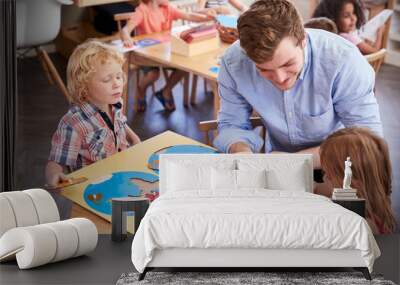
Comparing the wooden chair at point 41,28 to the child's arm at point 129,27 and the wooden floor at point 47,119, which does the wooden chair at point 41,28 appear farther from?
the child's arm at point 129,27

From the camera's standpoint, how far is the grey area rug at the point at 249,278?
207 inches

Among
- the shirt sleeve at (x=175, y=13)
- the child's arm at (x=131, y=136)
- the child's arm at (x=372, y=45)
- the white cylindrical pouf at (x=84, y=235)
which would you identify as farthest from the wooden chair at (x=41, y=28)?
the child's arm at (x=372, y=45)

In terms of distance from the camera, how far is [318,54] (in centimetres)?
644

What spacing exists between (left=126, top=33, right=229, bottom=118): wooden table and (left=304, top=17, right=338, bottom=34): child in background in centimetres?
73

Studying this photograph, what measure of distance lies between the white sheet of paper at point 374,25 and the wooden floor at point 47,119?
0.80 meters

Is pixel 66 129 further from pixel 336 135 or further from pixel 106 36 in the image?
pixel 336 135

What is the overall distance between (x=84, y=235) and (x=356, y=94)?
92.7 inches

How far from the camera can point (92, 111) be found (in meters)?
6.74

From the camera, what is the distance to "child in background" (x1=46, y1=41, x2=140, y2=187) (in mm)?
6730

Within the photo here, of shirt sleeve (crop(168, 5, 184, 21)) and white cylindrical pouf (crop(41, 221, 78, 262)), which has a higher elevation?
shirt sleeve (crop(168, 5, 184, 21))

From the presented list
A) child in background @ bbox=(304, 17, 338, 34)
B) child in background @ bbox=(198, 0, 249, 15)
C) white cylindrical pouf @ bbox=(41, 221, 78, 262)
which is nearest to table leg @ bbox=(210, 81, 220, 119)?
child in background @ bbox=(198, 0, 249, 15)

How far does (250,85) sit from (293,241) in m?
1.72

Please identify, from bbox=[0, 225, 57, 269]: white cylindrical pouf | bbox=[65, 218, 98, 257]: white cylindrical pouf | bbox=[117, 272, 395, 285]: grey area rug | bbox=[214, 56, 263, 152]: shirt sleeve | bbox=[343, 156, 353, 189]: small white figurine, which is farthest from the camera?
bbox=[214, 56, 263, 152]: shirt sleeve

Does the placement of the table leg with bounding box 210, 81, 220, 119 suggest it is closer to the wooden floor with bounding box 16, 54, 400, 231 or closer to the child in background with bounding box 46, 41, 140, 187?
the wooden floor with bounding box 16, 54, 400, 231
